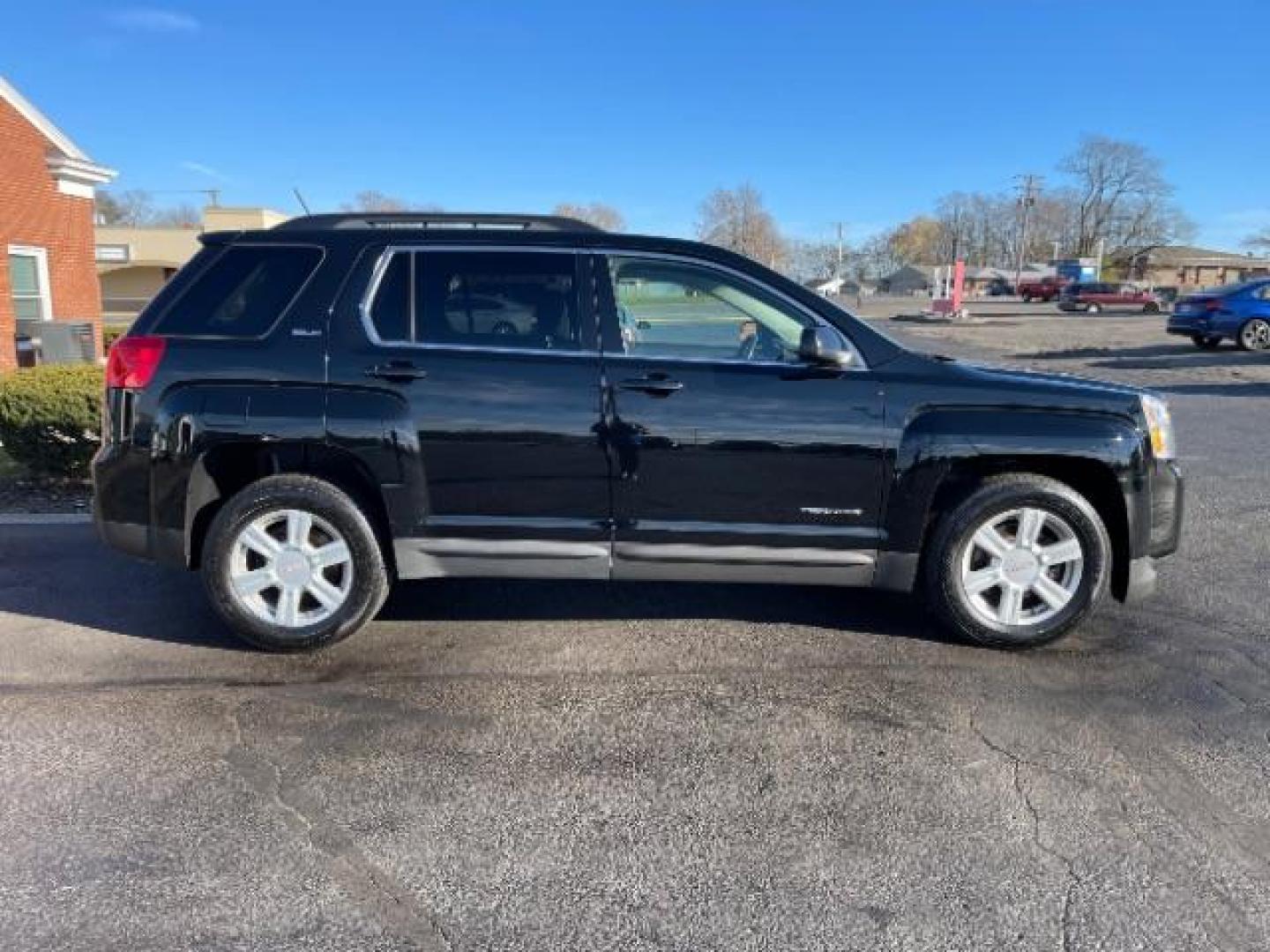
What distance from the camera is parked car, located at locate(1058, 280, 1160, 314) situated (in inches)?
2068

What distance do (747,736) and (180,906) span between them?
1892 mm

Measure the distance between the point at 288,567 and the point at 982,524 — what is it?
312 centimetres

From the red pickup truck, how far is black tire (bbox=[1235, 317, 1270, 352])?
51.9 meters

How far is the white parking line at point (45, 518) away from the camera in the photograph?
20.0 feet

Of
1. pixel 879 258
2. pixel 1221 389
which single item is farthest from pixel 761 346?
pixel 879 258

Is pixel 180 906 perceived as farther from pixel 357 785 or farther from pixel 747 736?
pixel 747 736

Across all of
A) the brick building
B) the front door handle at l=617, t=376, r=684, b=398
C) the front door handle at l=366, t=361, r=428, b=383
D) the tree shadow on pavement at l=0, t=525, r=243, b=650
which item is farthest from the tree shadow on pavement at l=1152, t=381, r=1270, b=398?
the brick building

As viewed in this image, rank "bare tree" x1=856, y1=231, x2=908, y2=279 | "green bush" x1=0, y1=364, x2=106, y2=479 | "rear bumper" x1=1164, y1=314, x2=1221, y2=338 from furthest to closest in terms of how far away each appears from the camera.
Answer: "bare tree" x1=856, y1=231, x2=908, y2=279, "rear bumper" x1=1164, y1=314, x2=1221, y2=338, "green bush" x1=0, y1=364, x2=106, y2=479

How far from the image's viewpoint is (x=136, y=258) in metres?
42.9

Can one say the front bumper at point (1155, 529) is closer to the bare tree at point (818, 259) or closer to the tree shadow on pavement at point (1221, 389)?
the tree shadow on pavement at point (1221, 389)

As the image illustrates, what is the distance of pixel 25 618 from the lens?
4.50 metres

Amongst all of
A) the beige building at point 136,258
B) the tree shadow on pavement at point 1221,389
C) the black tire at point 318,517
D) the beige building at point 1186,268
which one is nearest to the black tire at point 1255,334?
the tree shadow on pavement at point 1221,389

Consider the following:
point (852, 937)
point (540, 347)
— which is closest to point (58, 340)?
point (540, 347)

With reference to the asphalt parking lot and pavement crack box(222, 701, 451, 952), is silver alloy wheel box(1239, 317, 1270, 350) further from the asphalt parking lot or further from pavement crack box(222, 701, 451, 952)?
pavement crack box(222, 701, 451, 952)
